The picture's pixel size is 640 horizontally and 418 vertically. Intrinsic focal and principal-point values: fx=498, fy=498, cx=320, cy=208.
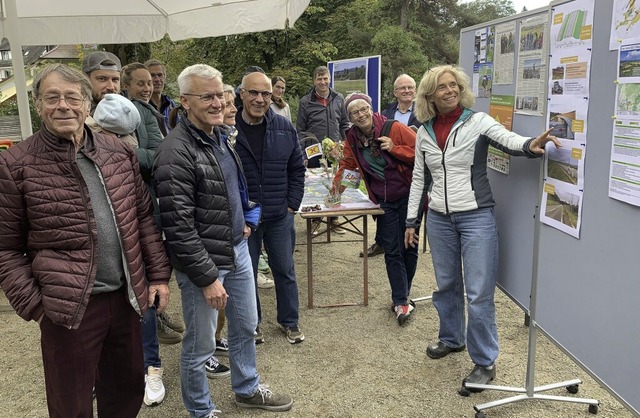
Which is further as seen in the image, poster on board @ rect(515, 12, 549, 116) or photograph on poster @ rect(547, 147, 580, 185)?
poster on board @ rect(515, 12, 549, 116)

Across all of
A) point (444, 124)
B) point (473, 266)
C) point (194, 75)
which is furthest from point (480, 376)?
point (194, 75)

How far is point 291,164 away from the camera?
3.37 meters

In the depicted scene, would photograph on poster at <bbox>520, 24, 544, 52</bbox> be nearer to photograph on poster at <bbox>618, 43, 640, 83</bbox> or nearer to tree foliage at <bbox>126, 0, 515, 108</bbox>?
photograph on poster at <bbox>618, 43, 640, 83</bbox>

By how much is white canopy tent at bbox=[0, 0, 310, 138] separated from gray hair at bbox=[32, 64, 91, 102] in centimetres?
310

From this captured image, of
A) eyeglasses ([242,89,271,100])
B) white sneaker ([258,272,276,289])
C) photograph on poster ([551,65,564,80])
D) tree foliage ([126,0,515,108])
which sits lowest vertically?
white sneaker ([258,272,276,289])

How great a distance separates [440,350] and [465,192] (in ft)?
3.77

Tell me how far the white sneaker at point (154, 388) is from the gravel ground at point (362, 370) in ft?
0.14

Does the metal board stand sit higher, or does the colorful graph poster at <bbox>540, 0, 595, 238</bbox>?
the colorful graph poster at <bbox>540, 0, 595, 238</bbox>

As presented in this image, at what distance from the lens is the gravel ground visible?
2.74m

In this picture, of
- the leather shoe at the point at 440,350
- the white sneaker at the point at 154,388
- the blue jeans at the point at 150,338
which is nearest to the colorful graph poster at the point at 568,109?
the leather shoe at the point at 440,350

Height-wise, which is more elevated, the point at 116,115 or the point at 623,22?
the point at 623,22

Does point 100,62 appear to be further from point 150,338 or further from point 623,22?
point 623,22

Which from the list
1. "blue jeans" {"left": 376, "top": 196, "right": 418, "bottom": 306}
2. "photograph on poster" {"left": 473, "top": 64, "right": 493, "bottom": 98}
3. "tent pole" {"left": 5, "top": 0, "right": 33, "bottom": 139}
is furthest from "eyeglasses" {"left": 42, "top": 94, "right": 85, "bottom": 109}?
"tent pole" {"left": 5, "top": 0, "right": 33, "bottom": 139}

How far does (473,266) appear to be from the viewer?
279 centimetres
